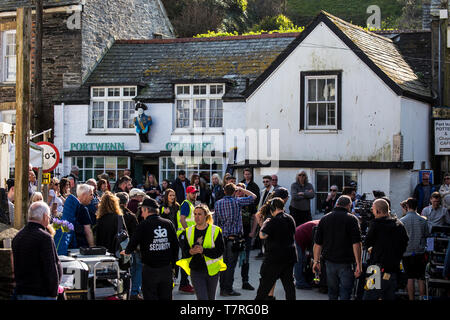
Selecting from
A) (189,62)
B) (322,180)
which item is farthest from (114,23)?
(322,180)

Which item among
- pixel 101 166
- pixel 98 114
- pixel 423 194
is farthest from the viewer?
pixel 98 114

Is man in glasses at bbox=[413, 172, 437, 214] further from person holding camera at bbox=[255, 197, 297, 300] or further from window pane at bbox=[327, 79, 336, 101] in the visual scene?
person holding camera at bbox=[255, 197, 297, 300]

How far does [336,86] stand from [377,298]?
1098 centimetres

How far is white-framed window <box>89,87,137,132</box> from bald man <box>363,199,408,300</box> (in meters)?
17.1

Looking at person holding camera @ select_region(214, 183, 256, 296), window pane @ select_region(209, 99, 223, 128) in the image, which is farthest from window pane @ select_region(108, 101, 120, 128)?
person holding camera @ select_region(214, 183, 256, 296)

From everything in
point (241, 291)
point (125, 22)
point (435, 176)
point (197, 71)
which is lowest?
point (241, 291)

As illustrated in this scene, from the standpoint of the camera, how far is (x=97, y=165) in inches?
1038

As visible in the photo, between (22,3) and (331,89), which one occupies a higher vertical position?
(22,3)

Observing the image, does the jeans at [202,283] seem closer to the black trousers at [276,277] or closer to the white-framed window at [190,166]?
the black trousers at [276,277]

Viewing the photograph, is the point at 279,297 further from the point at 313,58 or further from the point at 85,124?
the point at 85,124

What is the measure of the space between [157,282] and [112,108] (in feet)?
57.7

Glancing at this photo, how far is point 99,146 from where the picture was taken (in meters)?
26.4

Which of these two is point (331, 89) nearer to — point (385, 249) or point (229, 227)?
point (229, 227)
